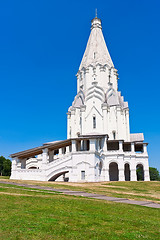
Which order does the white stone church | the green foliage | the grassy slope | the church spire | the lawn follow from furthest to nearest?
the green foliage → the church spire → the white stone church → the grassy slope → the lawn

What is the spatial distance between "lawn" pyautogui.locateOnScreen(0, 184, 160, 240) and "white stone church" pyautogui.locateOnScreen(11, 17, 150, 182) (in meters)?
25.0

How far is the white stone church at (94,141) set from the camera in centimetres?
3609

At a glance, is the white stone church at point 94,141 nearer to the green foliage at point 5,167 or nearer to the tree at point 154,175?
the green foliage at point 5,167

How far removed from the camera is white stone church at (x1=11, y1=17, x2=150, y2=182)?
36.1 meters

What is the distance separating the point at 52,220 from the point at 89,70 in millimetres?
45004

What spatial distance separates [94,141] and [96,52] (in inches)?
978

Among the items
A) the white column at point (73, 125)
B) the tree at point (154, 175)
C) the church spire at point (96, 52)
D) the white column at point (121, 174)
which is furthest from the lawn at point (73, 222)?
the tree at point (154, 175)

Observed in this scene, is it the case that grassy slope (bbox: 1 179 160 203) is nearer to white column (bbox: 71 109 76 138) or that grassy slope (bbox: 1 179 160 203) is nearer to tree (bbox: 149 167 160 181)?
white column (bbox: 71 109 76 138)

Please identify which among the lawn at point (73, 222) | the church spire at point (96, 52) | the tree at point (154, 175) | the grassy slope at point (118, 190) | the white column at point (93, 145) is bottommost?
the tree at point (154, 175)

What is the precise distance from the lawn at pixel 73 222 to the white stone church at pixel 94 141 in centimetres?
2497

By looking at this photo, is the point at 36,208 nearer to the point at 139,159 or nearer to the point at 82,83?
the point at 139,159

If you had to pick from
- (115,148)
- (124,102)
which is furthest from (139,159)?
(124,102)

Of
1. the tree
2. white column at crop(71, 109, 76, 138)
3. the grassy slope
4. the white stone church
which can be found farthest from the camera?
the tree

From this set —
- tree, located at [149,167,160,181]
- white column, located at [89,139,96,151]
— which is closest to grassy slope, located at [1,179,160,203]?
white column, located at [89,139,96,151]
